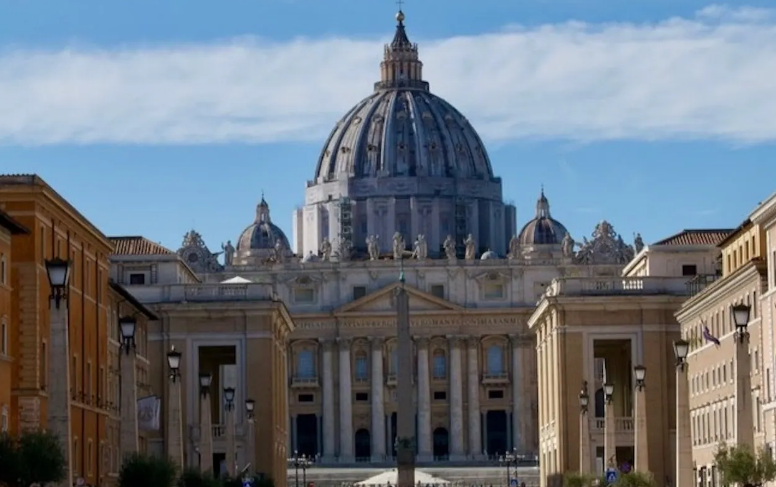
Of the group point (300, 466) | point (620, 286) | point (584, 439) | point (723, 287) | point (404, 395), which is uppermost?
point (620, 286)

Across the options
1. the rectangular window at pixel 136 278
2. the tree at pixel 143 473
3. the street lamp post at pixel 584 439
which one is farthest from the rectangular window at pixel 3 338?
the rectangular window at pixel 136 278

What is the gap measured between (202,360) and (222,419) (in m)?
3.53

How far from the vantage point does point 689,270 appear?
127m

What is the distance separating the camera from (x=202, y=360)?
5502 inches

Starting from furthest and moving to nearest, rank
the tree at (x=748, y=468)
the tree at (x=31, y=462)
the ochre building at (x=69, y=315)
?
1. the ochre building at (x=69, y=315)
2. the tree at (x=748, y=468)
3. the tree at (x=31, y=462)

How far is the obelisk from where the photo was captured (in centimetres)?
12412

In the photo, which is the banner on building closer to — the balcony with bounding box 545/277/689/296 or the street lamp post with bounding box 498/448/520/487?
the balcony with bounding box 545/277/689/296

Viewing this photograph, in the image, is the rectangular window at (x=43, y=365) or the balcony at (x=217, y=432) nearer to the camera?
the rectangular window at (x=43, y=365)

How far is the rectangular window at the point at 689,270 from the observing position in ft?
416

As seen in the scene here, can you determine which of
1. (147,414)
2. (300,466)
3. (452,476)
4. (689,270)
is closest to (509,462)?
(452,476)

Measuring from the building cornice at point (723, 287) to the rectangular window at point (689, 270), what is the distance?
435 inches

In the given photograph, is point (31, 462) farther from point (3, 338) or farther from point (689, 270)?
point (689, 270)

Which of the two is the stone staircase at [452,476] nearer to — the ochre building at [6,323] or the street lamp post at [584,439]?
the street lamp post at [584,439]

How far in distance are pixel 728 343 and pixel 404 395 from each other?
3459cm
